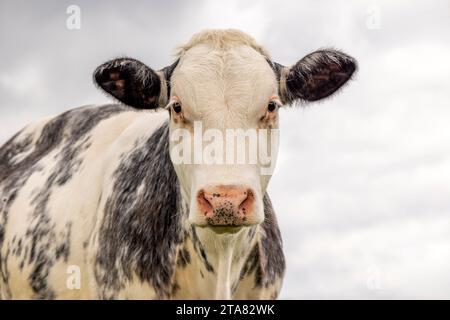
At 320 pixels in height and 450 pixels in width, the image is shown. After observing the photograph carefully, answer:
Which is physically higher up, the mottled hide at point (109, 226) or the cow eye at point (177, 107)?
the cow eye at point (177, 107)

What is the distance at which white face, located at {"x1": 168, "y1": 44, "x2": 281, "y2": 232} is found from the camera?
7.64 m

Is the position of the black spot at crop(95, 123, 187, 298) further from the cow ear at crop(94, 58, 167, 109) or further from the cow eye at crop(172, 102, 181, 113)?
the cow eye at crop(172, 102, 181, 113)

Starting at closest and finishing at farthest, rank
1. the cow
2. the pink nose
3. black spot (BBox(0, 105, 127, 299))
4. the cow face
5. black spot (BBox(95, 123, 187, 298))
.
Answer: the pink nose → the cow face → the cow → black spot (BBox(95, 123, 187, 298)) → black spot (BBox(0, 105, 127, 299))

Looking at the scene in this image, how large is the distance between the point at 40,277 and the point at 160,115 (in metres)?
2.02

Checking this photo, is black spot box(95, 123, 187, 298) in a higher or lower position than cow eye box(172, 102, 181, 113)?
lower

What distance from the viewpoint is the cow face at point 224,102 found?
7695mm

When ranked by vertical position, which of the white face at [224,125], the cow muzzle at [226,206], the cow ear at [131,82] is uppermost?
the cow ear at [131,82]

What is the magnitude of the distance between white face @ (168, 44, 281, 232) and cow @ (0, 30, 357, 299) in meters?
0.01

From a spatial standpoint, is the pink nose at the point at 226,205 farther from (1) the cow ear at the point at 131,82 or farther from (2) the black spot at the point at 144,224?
(1) the cow ear at the point at 131,82

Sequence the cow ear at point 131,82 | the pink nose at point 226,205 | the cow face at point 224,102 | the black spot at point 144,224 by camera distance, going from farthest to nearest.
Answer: the cow ear at point 131,82, the black spot at point 144,224, the cow face at point 224,102, the pink nose at point 226,205

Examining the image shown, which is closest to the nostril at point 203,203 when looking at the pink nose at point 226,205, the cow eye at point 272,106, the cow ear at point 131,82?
the pink nose at point 226,205

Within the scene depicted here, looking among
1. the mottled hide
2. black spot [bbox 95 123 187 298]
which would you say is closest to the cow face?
black spot [bbox 95 123 187 298]

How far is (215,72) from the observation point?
8.56m
